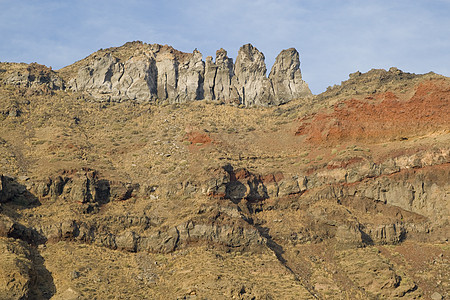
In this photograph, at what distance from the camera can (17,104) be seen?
78562mm

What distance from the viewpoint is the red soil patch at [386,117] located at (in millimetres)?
64875

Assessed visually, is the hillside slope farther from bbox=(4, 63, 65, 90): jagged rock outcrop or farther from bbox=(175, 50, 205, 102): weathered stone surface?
bbox=(175, 50, 205, 102): weathered stone surface

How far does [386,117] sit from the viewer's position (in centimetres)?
6738

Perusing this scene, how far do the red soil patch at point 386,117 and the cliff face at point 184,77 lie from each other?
969 inches

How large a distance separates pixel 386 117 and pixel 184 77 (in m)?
40.1

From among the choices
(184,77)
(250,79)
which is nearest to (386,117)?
(250,79)

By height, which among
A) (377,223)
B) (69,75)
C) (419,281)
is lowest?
(419,281)

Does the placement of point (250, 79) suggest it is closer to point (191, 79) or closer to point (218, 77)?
point (218, 77)

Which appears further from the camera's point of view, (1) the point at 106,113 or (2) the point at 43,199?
(1) the point at 106,113

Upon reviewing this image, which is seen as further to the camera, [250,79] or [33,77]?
[250,79]

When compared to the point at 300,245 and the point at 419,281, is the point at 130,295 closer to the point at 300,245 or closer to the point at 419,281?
the point at 300,245

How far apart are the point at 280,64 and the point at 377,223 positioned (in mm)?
47889

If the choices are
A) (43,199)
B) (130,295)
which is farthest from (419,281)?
(43,199)

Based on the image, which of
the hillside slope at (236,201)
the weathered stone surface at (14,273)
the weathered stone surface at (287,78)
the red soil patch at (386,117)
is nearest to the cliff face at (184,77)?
the weathered stone surface at (287,78)
